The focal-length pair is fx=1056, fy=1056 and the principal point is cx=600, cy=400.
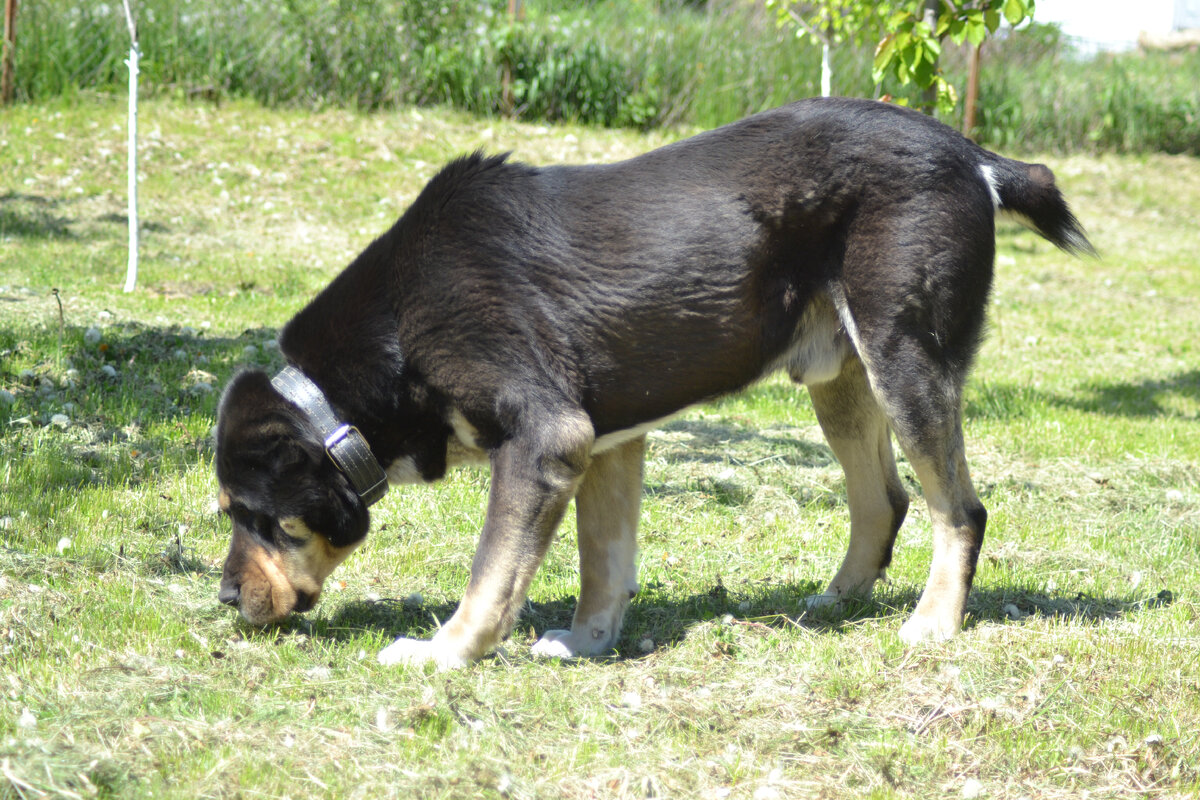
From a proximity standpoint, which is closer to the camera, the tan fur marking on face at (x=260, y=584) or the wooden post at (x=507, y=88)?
the tan fur marking on face at (x=260, y=584)

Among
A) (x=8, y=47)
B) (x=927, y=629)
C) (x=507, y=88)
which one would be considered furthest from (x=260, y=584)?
(x=507, y=88)

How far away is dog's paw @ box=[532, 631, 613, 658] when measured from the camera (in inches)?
149

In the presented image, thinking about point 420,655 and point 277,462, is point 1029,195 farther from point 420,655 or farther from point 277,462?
point 277,462

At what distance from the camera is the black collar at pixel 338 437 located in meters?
3.49

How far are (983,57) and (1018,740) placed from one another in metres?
16.3

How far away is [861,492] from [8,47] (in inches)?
481

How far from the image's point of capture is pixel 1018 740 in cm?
311

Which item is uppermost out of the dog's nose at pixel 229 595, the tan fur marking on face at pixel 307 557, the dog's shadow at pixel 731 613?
the tan fur marking on face at pixel 307 557

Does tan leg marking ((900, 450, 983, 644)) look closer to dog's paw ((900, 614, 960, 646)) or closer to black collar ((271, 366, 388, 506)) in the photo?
dog's paw ((900, 614, 960, 646))

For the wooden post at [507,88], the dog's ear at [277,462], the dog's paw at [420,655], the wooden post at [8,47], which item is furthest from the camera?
the wooden post at [507,88]

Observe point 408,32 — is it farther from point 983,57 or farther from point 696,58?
point 983,57

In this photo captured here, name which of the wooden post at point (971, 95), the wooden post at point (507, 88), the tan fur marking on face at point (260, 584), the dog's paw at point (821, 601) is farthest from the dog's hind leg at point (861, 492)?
the wooden post at point (971, 95)

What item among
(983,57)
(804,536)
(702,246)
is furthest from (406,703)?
(983,57)

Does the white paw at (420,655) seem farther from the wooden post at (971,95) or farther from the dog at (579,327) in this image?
the wooden post at (971,95)
